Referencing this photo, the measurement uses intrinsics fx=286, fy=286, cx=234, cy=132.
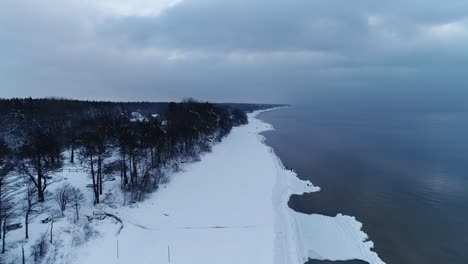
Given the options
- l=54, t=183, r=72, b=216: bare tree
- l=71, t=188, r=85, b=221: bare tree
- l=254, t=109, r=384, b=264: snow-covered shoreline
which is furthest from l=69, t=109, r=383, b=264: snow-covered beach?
l=54, t=183, r=72, b=216: bare tree

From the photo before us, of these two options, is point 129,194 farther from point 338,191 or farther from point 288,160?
point 288,160

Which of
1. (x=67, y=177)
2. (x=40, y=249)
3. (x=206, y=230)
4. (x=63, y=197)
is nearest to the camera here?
(x=40, y=249)

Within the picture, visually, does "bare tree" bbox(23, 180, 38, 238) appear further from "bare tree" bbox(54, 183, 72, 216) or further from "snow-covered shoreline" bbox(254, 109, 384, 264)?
"snow-covered shoreline" bbox(254, 109, 384, 264)

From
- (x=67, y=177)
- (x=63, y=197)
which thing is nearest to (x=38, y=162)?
(x=63, y=197)

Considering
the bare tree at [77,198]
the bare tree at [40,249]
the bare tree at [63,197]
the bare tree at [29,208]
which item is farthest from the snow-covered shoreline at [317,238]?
the bare tree at [63,197]

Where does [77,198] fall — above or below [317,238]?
above

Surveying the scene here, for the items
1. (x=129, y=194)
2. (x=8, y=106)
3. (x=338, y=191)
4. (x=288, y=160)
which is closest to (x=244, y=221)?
(x=129, y=194)

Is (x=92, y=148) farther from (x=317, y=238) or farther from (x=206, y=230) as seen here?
(x=317, y=238)
